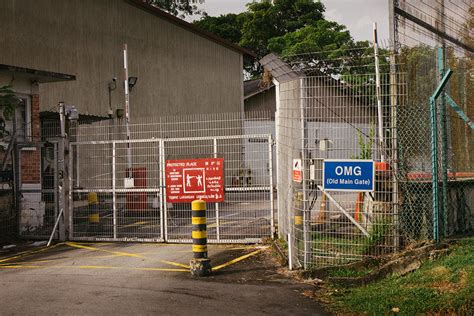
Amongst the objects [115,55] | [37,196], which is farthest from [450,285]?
[115,55]

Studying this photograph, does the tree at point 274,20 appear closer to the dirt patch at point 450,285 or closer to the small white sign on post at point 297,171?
the small white sign on post at point 297,171

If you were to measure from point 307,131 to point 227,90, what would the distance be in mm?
21115

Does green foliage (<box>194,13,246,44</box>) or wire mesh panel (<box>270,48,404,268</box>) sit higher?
green foliage (<box>194,13,246,44</box>)

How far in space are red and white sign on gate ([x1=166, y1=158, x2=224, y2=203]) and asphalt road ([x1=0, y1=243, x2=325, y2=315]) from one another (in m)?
1.01

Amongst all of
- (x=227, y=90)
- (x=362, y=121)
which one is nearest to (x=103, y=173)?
(x=362, y=121)

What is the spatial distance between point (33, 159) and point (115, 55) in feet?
28.2

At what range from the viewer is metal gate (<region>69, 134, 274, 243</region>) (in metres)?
12.0

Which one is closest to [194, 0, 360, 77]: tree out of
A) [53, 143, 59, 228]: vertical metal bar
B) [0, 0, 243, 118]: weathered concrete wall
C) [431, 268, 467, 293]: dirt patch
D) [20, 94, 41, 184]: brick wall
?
[0, 0, 243, 118]: weathered concrete wall

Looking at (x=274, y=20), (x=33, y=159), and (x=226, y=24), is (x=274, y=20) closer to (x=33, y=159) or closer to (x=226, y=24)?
(x=226, y=24)

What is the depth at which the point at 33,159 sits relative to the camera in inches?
548

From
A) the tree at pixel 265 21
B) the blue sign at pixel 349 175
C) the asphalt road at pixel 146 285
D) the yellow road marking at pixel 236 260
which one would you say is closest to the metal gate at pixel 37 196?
the asphalt road at pixel 146 285

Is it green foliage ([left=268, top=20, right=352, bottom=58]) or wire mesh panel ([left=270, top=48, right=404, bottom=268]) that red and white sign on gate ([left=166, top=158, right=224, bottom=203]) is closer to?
wire mesh panel ([left=270, top=48, right=404, bottom=268])

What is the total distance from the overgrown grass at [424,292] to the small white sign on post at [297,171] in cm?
161

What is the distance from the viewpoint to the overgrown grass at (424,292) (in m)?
6.46
